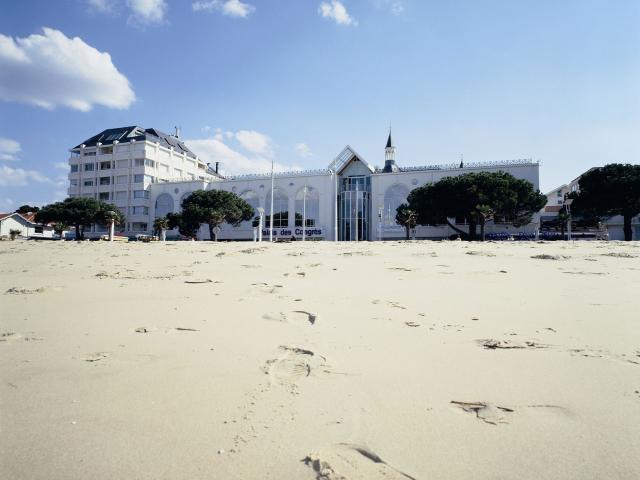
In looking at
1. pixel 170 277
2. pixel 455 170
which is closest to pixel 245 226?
pixel 455 170

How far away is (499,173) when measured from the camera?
4981 cm

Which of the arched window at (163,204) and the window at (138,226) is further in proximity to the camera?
the window at (138,226)

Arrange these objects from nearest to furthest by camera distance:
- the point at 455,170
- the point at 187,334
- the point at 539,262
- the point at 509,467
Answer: the point at 509,467 → the point at 187,334 → the point at 539,262 → the point at 455,170

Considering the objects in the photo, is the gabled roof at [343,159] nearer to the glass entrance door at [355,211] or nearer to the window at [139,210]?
the glass entrance door at [355,211]

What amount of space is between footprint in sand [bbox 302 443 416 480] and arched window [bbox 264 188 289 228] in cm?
6654

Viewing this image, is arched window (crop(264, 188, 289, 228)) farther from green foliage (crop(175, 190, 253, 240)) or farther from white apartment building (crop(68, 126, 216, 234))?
white apartment building (crop(68, 126, 216, 234))

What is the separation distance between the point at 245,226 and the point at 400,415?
69385 mm

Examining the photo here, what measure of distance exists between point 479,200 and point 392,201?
781 inches

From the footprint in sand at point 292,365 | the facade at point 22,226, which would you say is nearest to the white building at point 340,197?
the facade at point 22,226

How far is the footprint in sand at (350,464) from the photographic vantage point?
5.54 ft

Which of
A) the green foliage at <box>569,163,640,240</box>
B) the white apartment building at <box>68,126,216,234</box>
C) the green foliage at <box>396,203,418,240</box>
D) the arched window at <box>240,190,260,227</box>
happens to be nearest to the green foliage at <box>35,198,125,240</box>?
the white apartment building at <box>68,126,216,234</box>

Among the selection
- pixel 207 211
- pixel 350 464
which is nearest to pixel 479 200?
pixel 207 211

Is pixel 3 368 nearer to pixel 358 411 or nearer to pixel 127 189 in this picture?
pixel 358 411

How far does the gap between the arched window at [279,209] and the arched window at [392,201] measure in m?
18.3
